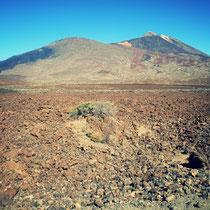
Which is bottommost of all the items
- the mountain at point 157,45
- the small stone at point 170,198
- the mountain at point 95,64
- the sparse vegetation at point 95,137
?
the small stone at point 170,198

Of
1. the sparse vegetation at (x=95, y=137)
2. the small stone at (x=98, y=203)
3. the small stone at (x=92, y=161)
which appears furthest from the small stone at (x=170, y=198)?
the sparse vegetation at (x=95, y=137)

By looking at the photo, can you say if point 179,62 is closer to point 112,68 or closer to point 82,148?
point 112,68

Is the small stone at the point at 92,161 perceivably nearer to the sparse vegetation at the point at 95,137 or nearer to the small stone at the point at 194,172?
the sparse vegetation at the point at 95,137

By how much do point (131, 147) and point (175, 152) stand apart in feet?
4.68

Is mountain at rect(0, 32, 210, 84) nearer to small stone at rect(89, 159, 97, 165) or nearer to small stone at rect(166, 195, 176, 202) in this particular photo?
small stone at rect(89, 159, 97, 165)

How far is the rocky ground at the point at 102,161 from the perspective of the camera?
141 inches

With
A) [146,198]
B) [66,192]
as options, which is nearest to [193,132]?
[146,198]

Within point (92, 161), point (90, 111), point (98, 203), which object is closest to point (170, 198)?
point (98, 203)

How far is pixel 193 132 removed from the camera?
639cm

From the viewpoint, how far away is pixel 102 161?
16.1ft

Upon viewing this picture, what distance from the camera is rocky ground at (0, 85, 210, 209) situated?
359 cm

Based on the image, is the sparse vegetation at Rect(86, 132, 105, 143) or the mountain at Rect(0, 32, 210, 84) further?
the mountain at Rect(0, 32, 210, 84)

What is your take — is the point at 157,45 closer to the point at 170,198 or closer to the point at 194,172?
the point at 194,172

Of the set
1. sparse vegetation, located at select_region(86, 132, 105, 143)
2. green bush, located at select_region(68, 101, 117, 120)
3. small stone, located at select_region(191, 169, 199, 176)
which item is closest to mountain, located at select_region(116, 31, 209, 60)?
green bush, located at select_region(68, 101, 117, 120)
